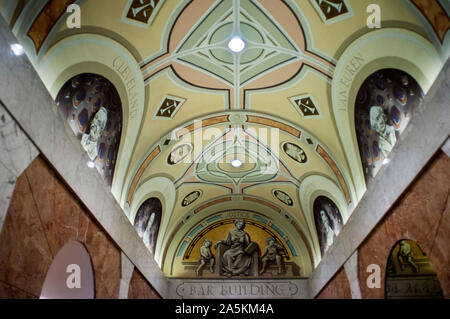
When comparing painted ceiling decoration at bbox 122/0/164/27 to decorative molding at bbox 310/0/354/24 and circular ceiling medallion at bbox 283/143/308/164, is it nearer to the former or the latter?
decorative molding at bbox 310/0/354/24

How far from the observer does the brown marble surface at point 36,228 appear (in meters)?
4.45

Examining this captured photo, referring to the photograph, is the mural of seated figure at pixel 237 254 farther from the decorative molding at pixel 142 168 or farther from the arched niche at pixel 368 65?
the arched niche at pixel 368 65

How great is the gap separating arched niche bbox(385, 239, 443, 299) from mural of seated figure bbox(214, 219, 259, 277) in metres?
5.33

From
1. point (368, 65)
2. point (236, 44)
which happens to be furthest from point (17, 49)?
point (368, 65)

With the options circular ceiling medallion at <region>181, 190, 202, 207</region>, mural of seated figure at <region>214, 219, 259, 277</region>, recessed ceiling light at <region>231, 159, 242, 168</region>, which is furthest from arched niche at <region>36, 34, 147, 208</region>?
mural of seated figure at <region>214, 219, 259, 277</region>

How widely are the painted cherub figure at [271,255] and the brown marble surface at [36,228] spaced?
347 inches

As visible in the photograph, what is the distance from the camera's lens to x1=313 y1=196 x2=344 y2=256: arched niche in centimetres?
1049

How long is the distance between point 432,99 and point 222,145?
6549mm

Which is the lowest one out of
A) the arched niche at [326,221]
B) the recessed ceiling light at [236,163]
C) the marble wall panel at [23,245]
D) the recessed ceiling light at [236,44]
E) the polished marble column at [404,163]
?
the marble wall panel at [23,245]

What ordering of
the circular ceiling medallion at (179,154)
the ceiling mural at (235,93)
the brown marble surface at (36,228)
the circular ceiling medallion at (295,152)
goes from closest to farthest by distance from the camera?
the brown marble surface at (36,228) → the ceiling mural at (235,93) → the circular ceiling medallion at (295,152) → the circular ceiling medallion at (179,154)

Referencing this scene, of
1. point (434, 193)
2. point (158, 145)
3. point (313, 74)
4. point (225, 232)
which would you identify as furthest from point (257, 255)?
point (434, 193)

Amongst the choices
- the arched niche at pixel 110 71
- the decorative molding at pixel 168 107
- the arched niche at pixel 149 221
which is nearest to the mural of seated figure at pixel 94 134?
the arched niche at pixel 110 71

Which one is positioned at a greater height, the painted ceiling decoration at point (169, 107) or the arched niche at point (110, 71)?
the painted ceiling decoration at point (169, 107)
